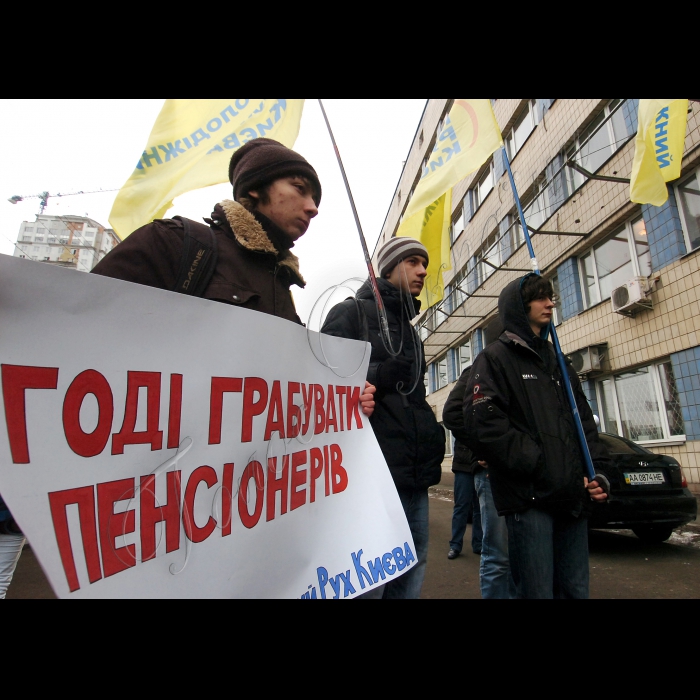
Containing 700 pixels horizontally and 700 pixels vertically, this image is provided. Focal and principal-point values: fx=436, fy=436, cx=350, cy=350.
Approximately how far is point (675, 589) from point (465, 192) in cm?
1523

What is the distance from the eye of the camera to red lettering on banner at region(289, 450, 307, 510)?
1141mm

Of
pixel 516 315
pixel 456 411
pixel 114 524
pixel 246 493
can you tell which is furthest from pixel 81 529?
pixel 456 411

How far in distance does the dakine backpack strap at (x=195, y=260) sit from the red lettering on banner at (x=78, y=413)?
1.12 feet

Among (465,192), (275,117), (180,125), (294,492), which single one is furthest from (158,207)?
(465,192)

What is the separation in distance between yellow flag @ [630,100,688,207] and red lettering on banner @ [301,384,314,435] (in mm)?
4258

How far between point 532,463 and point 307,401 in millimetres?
977

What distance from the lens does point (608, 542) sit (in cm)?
491

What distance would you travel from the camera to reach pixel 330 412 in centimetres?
134

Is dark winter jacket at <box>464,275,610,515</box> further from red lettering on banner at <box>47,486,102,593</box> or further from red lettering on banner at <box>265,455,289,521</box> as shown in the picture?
red lettering on banner at <box>47,486,102,593</box>

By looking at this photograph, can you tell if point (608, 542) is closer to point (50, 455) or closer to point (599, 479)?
point (599, 479)

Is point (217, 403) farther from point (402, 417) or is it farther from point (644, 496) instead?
point (644, 496)

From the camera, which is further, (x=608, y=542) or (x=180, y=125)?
(x=608, y=542)

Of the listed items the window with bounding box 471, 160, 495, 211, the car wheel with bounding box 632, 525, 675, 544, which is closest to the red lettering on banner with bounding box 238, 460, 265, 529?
the car wheel with bounding box 632, 525, 675, 544

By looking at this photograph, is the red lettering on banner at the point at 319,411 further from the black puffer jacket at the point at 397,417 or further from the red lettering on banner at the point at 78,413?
the red lettering on banner at the point at 78,413
